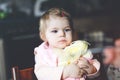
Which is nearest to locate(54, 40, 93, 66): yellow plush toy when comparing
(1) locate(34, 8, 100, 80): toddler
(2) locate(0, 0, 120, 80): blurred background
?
(1) locate(34, 8, 100, 80): toddler

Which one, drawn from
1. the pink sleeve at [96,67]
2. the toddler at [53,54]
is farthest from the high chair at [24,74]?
the pink sleeve at [96,67]

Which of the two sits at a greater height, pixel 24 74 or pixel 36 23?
pixel 36 23

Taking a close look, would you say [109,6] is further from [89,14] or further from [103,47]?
[103,47]

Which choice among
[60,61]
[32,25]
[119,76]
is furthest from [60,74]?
[32,25]

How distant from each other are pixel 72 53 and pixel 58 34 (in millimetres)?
52

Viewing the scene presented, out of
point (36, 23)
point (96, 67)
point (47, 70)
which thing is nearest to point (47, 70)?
point (47, 70)

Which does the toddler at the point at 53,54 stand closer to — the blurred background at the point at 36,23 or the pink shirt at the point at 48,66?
the pink shirt at the point at 48,66

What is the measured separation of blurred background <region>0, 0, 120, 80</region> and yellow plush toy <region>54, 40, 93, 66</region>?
15 centimetres

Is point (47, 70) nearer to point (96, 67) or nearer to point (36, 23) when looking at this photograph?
point (96, 67)

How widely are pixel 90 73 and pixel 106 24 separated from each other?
39 cm

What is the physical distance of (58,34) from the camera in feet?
1.87

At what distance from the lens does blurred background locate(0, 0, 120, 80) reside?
767 mm

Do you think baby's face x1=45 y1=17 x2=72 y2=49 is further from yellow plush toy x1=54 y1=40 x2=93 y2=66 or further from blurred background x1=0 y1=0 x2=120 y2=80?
blurred background x1=0 y1=0 x2=120 y2=80

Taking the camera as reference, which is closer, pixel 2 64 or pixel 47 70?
pixel 47 70
